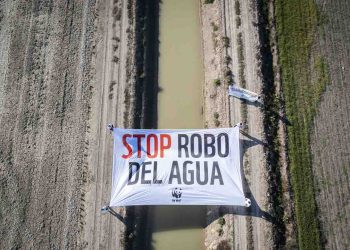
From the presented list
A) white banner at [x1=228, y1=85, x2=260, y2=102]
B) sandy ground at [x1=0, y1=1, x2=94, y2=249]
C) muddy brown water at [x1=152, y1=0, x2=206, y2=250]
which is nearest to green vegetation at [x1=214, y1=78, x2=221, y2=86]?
white banner at [x1=228, y1=85, x2=260, y2=102]

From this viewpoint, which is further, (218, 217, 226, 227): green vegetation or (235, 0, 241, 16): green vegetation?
(235, 0, 241, 16): green vegetation

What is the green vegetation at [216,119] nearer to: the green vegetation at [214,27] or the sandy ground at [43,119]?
the green vegetation at [214,27]

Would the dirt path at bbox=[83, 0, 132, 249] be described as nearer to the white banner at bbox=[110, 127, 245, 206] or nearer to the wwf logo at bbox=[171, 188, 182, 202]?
the white banner at bbox=[110, 127, 245, 206]

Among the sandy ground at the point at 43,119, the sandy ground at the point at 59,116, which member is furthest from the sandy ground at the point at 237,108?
the sandy ground at the point at 43,119

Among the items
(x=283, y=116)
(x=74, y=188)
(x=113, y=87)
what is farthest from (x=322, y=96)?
(x=74, y=188)

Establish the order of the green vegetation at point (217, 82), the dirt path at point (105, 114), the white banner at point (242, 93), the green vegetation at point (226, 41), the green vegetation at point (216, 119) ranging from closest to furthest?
1. the dirt path at point (105, 114)
2. the white banner at point (242, 93)
3. the green vegetation at point (216, 119)
4. the green vegetation at point (217, 82)
5. the green vegetation at point (226, 41)

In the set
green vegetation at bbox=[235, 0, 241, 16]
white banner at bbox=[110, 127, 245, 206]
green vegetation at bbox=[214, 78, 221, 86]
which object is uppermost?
green vegetation at bbox=[235, 0, 241, 16]
